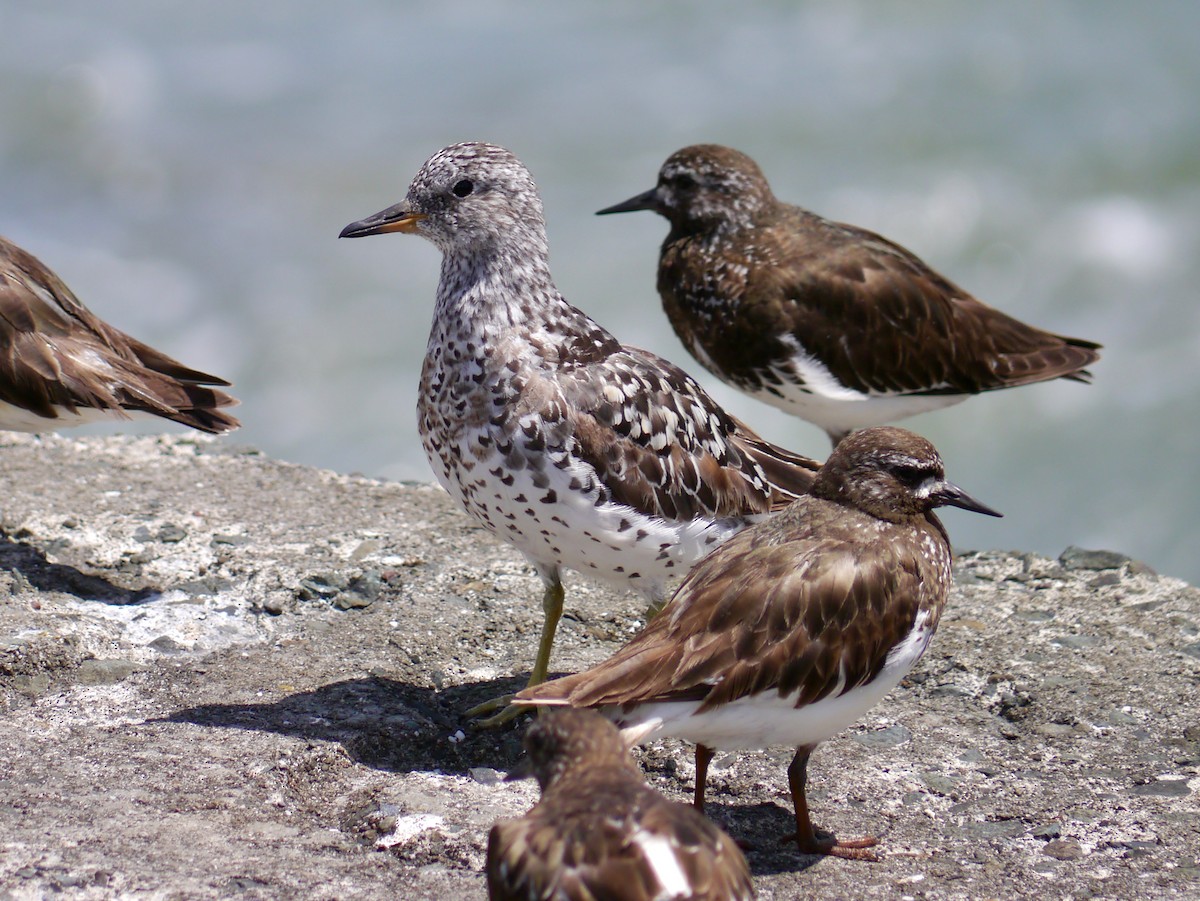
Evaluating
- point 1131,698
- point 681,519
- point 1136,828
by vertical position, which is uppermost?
point 681,519

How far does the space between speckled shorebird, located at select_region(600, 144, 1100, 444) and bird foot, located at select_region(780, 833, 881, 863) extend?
10.6 feet

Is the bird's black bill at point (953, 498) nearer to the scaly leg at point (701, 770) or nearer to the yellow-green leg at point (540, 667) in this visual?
the scaly leg at point (701, 770)

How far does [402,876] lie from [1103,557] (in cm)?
350

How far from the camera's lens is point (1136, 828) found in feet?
14.2

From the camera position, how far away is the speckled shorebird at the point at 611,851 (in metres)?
3.08

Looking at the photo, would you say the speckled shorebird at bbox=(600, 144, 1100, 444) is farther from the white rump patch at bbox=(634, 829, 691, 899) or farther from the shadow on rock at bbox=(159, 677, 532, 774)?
the white rump patch at bbox=(634, 829, 691, 899)

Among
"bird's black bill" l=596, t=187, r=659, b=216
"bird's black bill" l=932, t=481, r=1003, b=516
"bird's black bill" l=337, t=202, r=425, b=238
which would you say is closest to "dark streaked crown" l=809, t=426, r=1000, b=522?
"bird's black bill" l=932, t=481, r=1003, b=516

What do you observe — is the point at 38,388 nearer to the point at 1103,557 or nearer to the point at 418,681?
the point at 418,681

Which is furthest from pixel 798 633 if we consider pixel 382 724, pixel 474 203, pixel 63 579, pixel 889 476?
pixel 63 579

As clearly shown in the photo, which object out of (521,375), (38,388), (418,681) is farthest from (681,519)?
(38,388)

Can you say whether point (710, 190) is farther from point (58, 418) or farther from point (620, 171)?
point (620, 171)

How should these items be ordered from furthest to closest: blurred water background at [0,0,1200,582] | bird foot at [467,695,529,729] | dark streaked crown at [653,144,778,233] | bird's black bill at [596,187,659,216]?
blurred water background at [0,0,1200,582]
bird's black bill at [596,187,659,216]
dark streaked crown at [653,144,778,233]
bird foot at [467,695,529,729]

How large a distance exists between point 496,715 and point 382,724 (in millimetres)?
369

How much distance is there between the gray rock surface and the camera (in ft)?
13.1
